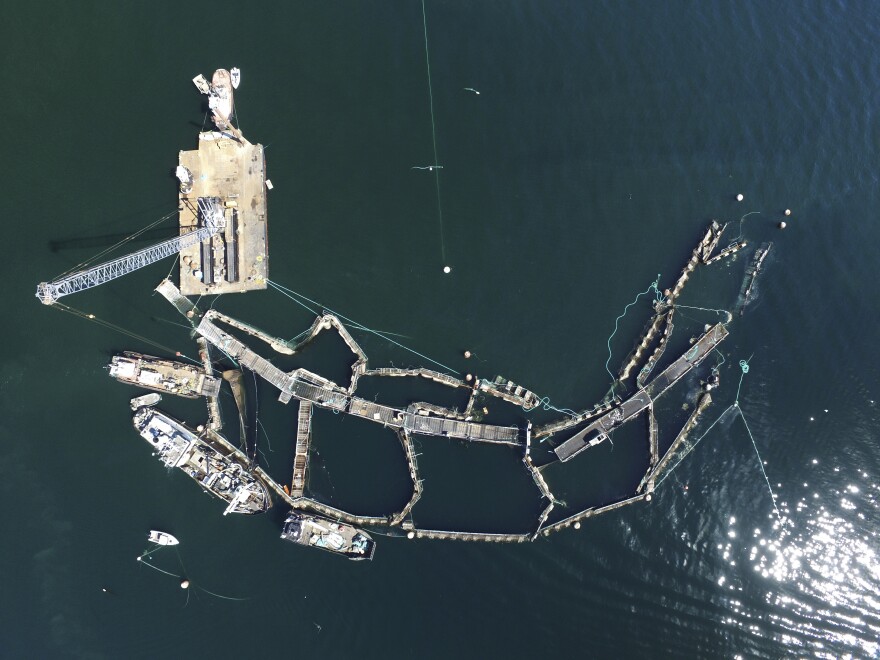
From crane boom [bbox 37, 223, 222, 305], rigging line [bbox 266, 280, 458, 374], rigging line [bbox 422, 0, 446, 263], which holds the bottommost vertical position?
rigging line [bbox 266, 280, 458, 374]

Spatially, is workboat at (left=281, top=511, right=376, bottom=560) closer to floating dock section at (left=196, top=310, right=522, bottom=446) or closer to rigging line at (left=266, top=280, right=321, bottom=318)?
floating dock section at (left=196, top=310, right=522, bottom=446)


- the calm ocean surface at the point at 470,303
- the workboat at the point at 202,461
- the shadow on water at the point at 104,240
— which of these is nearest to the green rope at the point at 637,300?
the calm ocean surface at the point at 470,303

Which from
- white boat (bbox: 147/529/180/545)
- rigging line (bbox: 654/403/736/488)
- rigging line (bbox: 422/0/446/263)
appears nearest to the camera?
white boat (bbox: 147/529/180/545)

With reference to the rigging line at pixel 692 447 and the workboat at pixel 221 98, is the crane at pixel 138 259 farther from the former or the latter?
the rigging line at pixel 692 447

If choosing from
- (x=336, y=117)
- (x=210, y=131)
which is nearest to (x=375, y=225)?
(x=336, y=117)

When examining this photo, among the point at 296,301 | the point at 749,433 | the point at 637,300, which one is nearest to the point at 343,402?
the point at 296,301

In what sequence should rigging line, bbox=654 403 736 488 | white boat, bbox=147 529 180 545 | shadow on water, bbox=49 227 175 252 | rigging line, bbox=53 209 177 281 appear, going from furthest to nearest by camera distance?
1. shadow on water, bbox=49 227 175 252
2. rigging line, bbox=53 209 177 281
3. rigging line, bbox=654 403 736 488
4. white boat, bbox=147 529 180 545

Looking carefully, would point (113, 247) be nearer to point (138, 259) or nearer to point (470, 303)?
point (138, 259)

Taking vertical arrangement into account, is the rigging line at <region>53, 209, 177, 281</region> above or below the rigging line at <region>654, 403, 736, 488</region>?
above

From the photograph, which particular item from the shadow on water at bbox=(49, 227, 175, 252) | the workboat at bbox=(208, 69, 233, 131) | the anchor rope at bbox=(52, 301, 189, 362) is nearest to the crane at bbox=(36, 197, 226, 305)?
the shadow on water at bbox=(49, 227, 175, 252)
